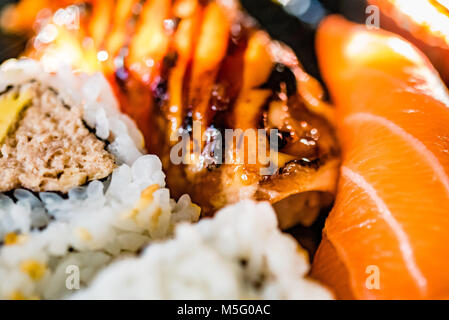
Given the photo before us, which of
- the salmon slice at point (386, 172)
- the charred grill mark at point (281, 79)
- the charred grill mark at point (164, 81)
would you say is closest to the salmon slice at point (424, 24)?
the salmon slice at point (386, 172)

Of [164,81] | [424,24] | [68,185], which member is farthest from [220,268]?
[424,24]

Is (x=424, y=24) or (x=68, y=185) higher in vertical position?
(x=424, y=24)

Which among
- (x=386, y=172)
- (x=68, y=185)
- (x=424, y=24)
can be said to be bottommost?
(x=68, y=185)

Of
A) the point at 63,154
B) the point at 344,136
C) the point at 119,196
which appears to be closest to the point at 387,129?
the point at 344,136

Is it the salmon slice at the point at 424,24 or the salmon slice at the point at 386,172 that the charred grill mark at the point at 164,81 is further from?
the salmon slice at the point at 424,24

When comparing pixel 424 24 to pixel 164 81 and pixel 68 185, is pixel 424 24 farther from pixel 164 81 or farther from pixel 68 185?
pixel 68 185
